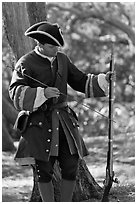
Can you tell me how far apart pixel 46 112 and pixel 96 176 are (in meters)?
2.00

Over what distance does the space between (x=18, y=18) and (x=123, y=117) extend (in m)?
6.65

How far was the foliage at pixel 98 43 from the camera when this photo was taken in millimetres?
11606

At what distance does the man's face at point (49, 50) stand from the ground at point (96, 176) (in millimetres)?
1454

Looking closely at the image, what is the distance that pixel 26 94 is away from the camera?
3471 millimetres

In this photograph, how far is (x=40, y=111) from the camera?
3617 mm

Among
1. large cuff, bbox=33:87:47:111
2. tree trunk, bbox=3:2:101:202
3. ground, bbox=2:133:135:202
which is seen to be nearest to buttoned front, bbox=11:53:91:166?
large cuff, bbox=33:87:47:111

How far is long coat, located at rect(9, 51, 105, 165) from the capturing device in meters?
3.52

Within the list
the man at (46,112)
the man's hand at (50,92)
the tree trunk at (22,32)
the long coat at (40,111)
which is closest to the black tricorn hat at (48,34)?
the man at (46,112)

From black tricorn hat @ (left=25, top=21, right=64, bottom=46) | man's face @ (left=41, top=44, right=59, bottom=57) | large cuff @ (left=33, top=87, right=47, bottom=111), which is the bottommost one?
large cuff @ (left=33, top=87, right=47, bottom=111)

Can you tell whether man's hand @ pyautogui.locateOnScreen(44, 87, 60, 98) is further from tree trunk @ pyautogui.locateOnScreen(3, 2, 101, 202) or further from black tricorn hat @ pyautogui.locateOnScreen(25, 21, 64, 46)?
tree trunk @ pyautogui.locateOnScreen(3, 2, 101, 202)

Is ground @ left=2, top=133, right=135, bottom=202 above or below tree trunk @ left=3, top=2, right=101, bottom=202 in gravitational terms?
below

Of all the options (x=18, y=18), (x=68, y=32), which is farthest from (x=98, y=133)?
(x=18, y=18)

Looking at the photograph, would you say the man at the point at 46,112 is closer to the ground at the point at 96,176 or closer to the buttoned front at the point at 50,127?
the buttoned front at the point at 50,127

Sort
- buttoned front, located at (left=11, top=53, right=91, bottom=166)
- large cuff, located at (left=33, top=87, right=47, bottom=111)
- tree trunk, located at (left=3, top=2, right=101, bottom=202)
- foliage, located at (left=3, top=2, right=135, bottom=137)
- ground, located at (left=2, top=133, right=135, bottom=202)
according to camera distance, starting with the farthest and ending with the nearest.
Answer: foliage, located at (left=3, top=2, right=135, bottom=137)
ground, located at (left=2, top=133, right=135, bottom=202)
tree trunk, located at (left=3, top=2, right=101, bottom=202)
buttoned front, located at (left=11, top=53, right=91, bottom=166)
large cuff, located at (left=33, top=87, right=47, bottom=111)
